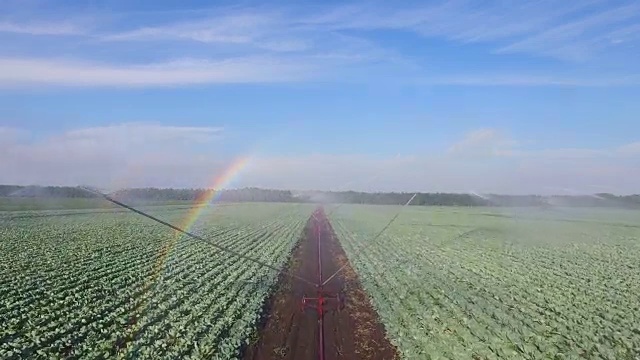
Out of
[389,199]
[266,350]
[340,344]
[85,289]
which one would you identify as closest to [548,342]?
[340,344]

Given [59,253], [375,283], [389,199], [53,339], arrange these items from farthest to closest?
[389,199] < [59,253] < [375,283] < [53,339]

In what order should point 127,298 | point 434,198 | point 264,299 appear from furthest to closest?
point 434,198 → point 264,299 → point 127,298

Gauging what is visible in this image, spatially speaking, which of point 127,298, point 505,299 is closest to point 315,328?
point 127,298

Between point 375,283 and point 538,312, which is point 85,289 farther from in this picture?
point 538,312

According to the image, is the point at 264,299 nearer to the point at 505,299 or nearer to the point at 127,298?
the point at 127,298

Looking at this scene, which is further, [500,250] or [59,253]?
[500,250]

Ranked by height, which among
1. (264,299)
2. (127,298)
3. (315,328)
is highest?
(127,298)

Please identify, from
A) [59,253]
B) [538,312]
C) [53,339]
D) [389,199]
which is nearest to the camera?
[53,339]

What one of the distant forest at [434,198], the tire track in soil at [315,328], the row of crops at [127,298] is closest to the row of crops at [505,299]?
the tire track in soil at [315,328]
